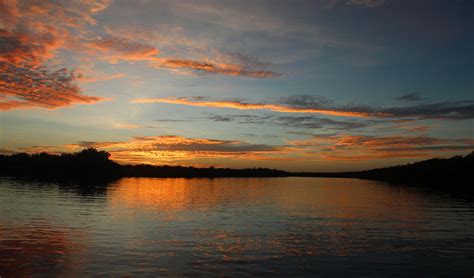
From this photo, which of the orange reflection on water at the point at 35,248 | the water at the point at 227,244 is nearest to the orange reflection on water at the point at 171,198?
the water at the point at 227,244

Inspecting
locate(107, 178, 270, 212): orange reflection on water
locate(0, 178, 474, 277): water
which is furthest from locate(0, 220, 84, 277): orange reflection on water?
locate(107, 178, 270, 212): orange reflection on water

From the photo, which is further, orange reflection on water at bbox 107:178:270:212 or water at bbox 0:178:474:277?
orange reflection on water at bbox 107:178:270:212

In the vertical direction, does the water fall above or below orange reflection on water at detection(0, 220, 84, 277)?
below

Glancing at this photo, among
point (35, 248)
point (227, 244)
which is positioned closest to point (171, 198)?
point (227, 244)

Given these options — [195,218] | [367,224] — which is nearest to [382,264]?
[367,224]

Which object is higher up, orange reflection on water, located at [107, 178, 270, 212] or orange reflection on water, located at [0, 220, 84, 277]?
orange reflection on water, located at [0, 220, 84, 277]

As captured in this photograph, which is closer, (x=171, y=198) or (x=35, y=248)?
(x=35, y=248)

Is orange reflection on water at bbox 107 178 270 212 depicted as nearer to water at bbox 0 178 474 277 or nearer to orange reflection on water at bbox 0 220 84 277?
water at bbox 0 178 474 277

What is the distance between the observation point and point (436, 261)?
28203mm

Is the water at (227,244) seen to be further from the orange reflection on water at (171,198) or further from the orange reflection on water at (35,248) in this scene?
the orange reflection on water at (171,198)

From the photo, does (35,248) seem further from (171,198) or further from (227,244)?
(171,198)

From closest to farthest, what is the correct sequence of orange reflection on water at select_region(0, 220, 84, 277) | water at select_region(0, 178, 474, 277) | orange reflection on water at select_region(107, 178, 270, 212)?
orange reflection on water at select_region(0, 220, 84, 277), water at select_region(0, 178, 474, 277), orange reflection on water at select_region(107, 178, 270, 212)

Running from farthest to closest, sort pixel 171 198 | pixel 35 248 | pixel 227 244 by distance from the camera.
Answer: pixel 171 198 < pixel 227 244 < pixel 35 248

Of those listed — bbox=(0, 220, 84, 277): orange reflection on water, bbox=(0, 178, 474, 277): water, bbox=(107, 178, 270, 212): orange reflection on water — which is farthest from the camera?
bbox=(107, 178, 270, 212): orange reflection on water
